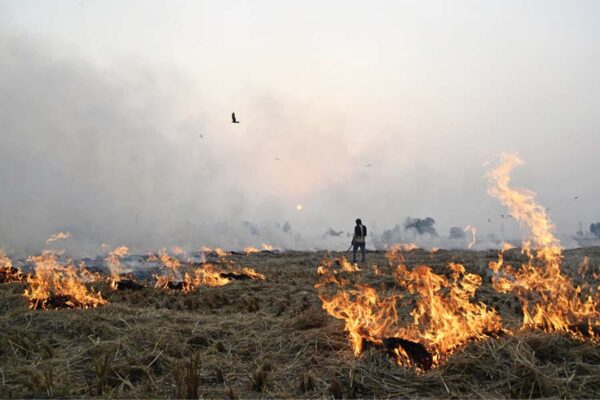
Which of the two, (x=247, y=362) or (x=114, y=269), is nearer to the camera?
(x=247, y=362)

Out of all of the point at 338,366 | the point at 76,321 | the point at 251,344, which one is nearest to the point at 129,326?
the point at 76,321

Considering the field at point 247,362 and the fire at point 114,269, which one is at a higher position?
the fire at point 114,269

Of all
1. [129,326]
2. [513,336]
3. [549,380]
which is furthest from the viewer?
[129,326]

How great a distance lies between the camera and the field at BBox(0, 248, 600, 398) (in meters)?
4.37

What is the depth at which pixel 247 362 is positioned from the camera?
5.43 m

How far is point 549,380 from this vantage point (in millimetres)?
4340

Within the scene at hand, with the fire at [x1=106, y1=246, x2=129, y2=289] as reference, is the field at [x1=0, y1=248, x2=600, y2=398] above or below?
below

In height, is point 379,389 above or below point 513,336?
below

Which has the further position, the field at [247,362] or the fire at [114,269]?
the fire at [114,269]

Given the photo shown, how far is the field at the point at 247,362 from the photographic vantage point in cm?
437

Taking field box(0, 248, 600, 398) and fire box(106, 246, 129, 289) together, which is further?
fire box(106, 246, 129, 289)

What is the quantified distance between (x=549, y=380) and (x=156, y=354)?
14.6ft

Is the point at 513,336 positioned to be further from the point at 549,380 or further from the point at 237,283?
the point at 237,283

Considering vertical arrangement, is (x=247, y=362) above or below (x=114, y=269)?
below
